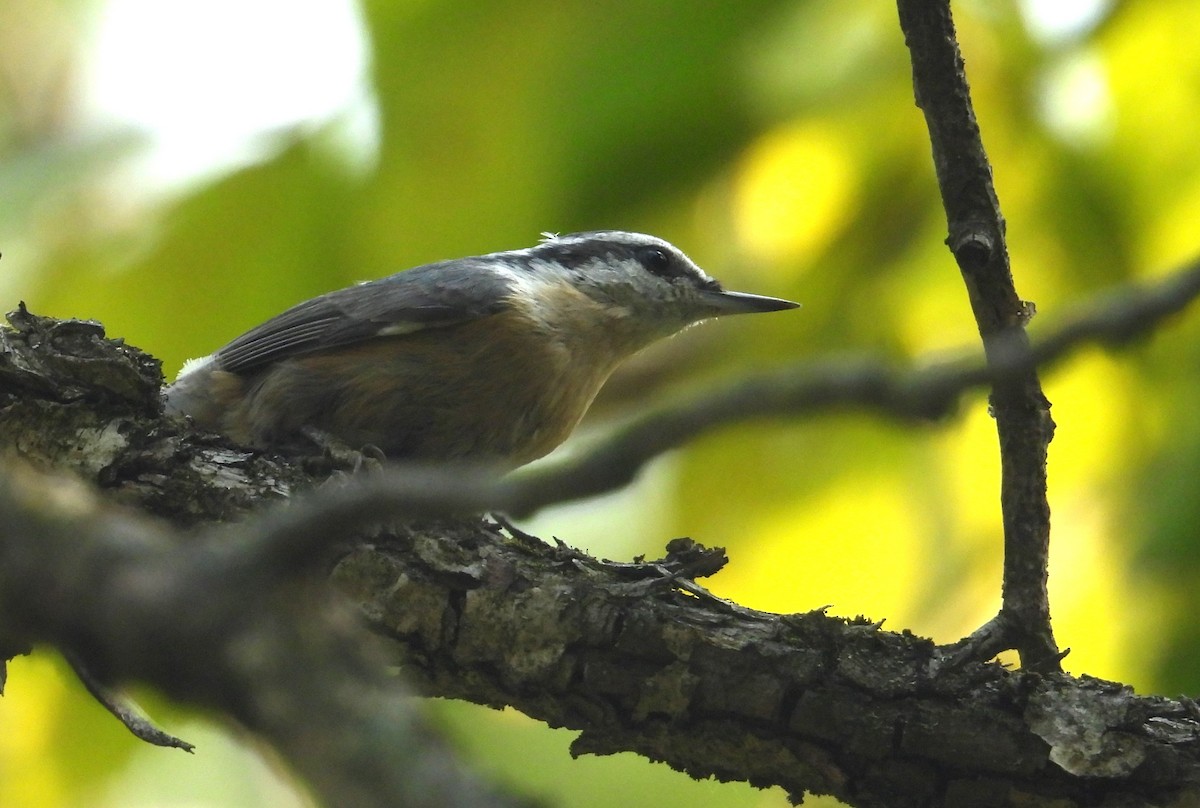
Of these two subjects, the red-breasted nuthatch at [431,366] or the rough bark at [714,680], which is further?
the red-breasted nuthatch at [431,366]

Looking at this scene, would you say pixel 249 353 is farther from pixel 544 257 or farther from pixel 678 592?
pixel 678 592

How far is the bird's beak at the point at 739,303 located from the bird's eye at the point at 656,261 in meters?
0.22

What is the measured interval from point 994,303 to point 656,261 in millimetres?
2154

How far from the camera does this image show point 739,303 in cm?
393

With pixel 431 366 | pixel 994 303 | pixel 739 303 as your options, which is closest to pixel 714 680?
pixel 994 303

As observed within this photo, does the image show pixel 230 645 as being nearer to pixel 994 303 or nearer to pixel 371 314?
pixel 994 303

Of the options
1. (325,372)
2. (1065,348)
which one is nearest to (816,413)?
(1065,348)

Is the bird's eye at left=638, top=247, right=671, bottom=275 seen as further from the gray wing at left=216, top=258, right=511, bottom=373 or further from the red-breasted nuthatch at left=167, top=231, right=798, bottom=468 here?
the gray wing at left=216, top=258, right=511, bottom=373

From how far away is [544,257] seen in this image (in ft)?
14.9

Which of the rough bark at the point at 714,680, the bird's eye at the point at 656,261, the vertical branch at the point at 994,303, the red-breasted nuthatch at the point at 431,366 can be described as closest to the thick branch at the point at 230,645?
the rough bark at the point at 714,680

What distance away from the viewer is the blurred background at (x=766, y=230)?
290 cm

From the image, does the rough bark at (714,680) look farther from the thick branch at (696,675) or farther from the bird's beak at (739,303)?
the bird's beak at (739,303)

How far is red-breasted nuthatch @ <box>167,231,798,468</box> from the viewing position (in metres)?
3.54

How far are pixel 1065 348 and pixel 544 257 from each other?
11.2 ft
